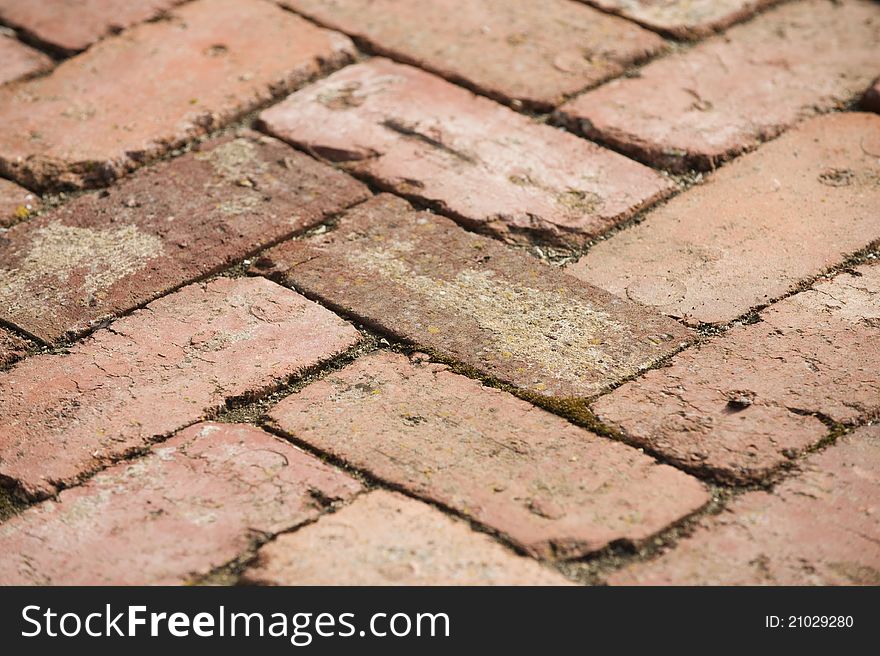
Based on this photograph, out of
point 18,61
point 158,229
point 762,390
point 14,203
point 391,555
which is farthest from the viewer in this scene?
point 18,61

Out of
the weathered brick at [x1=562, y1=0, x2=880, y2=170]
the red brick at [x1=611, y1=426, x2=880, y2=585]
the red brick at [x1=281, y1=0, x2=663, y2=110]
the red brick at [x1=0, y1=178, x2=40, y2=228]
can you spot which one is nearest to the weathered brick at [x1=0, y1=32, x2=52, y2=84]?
the red brick at [x1=0, y1=178, x2=40, y2=228]

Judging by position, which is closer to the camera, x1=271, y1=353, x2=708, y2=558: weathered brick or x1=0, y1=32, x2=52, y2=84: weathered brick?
x1=271, y1=353, x2=708, y2=558: weathered brick

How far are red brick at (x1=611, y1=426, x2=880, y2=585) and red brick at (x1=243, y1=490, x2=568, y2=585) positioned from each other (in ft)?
0.63

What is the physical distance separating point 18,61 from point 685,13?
1.98 meters

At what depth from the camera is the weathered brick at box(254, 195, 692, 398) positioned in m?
2.43

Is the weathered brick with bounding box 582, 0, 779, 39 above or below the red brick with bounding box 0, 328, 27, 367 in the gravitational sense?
above

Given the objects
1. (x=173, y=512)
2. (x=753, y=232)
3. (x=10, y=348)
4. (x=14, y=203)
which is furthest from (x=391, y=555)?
(x=14, y=203)

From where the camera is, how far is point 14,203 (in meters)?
2.94

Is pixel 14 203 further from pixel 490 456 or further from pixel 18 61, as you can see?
pixel 490 456

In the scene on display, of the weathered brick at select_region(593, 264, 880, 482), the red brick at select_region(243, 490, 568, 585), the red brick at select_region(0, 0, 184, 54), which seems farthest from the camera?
the red brick at select_region(0, 0, 184, 54)

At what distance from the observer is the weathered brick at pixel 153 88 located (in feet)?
10.0

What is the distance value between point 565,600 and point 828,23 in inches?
95.9

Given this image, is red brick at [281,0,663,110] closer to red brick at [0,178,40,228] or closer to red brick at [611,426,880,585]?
red brick at [0,178,40,228]

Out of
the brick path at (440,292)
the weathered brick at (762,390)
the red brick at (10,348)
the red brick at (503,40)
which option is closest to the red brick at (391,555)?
the brick path at (440,292)
